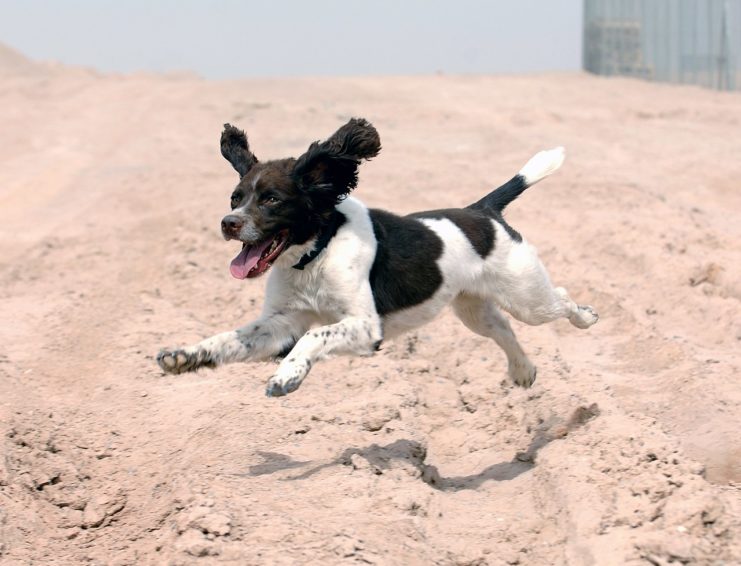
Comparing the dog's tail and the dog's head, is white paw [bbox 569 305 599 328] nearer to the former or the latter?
the dog's tail

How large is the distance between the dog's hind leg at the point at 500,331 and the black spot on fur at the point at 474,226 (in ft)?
1.58

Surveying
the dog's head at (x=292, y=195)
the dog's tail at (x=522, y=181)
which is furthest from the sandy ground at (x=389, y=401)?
the dog's tail at (x=522, y=181)

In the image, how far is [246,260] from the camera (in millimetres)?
5484

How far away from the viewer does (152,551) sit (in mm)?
4613

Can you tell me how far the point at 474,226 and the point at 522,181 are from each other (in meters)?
0.69

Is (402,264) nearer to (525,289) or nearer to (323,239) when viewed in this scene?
(323,239)

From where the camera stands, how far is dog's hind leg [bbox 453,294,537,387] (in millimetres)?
6770

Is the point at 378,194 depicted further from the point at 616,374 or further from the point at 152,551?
the point at 152,551

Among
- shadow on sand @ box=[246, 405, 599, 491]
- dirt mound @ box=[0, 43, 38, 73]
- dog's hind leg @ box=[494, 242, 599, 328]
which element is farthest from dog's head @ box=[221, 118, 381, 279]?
dirt mound @ box=[0, 43, 38, 73]

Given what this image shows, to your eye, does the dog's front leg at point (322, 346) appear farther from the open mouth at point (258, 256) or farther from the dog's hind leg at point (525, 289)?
the dog's hind leg at point (525, 289)

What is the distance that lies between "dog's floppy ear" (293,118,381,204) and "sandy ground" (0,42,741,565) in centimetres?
137

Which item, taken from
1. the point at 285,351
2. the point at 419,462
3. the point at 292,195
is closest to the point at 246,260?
the point at 292,195

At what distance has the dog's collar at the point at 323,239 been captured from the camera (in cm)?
563

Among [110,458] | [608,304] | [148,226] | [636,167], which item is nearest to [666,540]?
[110,458]
